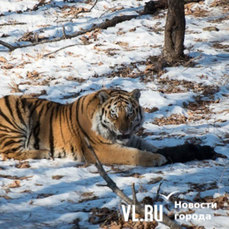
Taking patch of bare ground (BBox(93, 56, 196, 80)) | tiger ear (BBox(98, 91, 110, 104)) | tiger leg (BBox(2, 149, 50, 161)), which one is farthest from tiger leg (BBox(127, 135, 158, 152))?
patch of bare ground (BBox(93, 56, 196, 80))

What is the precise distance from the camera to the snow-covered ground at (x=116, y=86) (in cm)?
390

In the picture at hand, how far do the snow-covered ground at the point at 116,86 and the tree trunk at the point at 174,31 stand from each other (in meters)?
0.42

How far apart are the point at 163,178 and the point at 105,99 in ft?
5.08

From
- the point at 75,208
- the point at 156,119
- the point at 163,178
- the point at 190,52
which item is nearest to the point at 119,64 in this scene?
the point at 190,52

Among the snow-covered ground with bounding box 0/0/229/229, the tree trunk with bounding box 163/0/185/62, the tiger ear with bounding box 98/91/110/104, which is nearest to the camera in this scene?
the snow-covered ground with bounding box 0/0/229/229

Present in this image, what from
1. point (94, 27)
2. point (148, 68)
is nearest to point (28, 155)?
point (148, 68)

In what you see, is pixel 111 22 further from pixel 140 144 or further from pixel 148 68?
pixel 140 144

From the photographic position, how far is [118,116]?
209 inches

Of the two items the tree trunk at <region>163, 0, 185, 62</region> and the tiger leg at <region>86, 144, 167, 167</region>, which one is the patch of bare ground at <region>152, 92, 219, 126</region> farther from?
the tree trunk at <region>163, 0, 185, 62</region>

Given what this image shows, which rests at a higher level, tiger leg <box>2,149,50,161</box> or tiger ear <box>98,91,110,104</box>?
tiger ear <box>98,91,110,104</box>

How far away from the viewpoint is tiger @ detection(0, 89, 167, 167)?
5324 millimetres

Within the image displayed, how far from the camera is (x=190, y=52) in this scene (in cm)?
1009

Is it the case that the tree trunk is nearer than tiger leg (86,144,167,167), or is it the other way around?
tiger leg (86,144,167,167)

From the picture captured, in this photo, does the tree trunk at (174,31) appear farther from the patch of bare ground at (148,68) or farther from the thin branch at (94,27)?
the thin branch at (94,27)
